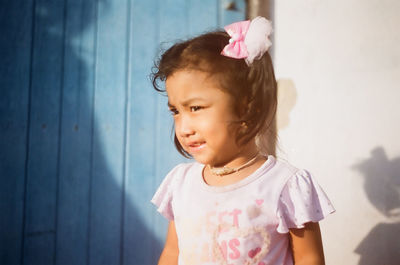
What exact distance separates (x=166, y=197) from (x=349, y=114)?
0.77 m

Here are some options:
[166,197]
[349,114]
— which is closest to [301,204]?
[166,197]

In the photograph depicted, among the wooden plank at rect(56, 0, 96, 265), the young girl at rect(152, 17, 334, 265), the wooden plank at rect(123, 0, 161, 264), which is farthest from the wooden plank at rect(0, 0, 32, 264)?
the young girl at rect(152, 17, 334, 265)

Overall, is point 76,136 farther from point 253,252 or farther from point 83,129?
point 253,252

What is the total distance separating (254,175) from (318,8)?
0.92m

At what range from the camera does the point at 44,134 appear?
1360 mm

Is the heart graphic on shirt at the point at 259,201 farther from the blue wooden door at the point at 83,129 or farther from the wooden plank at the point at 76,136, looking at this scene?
the wooden plank at the point at 76,136

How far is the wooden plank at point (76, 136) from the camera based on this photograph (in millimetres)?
1387

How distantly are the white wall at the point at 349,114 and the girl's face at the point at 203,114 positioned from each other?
587 mm

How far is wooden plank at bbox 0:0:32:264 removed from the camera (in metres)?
1.29

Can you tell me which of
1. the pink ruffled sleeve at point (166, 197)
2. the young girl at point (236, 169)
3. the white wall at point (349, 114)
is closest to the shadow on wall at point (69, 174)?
the pink ruffled sleeve at point (166, 197)

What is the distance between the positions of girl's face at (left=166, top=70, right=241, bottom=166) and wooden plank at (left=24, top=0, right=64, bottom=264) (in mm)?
776

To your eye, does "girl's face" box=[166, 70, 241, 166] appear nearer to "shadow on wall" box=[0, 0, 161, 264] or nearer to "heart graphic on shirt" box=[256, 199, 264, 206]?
"heart graphic on shirt" box=[256, 199, 264, 206]

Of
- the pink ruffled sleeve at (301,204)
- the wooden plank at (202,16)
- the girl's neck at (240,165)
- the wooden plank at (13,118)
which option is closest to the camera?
the pink ruffled sleeve at (301,204)

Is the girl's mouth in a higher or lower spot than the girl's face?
lower
